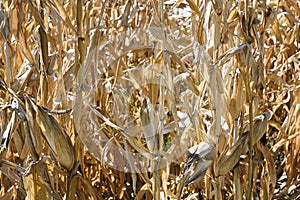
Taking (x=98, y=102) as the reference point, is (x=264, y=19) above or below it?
above

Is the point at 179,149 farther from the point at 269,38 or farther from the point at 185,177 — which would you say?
the point at 269,38

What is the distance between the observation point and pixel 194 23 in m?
0.84

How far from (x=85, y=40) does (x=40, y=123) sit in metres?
0.11

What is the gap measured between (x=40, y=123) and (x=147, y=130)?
0.46 ft

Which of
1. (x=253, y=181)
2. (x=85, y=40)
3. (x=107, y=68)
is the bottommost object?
(x=253, y=181)

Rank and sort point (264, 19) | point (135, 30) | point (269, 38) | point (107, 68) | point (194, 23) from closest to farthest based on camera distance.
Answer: point (264, 19) < point (194, 23) < point (107, 68) < point (135, 30) < point (269, 38)

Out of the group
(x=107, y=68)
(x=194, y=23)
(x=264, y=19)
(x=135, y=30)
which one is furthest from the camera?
(x=135, y=30)

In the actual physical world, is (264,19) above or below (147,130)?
above

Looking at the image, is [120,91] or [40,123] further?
[120,91]

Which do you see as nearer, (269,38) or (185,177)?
(185,177)

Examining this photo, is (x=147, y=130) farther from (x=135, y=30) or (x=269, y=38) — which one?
(x=269, y=38)

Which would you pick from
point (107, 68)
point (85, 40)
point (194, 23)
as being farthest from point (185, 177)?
point (107, 68)

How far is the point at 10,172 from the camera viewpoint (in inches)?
27.5

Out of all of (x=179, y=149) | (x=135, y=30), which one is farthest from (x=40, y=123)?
(x=135, y=30)
